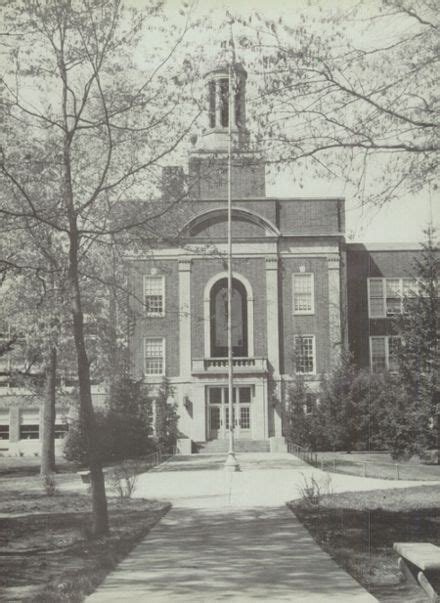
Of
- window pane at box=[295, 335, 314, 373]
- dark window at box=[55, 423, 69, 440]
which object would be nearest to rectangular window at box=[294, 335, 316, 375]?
window pane at box=[295, 335, 314, 373]

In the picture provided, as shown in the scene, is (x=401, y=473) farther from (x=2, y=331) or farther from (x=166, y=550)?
(x=166, y=550)

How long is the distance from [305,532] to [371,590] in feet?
13.8

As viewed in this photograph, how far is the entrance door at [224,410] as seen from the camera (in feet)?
142

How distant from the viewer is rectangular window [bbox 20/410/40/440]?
45125 mm

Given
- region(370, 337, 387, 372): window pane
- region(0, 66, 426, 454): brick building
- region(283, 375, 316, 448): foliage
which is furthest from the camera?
region(370, 337, 387, 372): window pane

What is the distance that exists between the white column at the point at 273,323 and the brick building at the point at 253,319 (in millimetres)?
56

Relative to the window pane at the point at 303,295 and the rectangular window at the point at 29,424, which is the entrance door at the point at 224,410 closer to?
the window pane at the point at 303,295

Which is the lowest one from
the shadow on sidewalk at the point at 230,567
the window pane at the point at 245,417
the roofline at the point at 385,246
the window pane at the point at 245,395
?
the shadow on sidewalk at the point at 230,567

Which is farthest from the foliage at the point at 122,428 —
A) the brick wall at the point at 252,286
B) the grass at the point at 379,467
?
the grass at the point at 379,467

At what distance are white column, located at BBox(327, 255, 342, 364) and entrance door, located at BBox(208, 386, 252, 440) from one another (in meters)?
5.29

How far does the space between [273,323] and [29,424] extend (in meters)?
15.2

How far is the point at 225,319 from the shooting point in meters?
47.8

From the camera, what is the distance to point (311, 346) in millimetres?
44438

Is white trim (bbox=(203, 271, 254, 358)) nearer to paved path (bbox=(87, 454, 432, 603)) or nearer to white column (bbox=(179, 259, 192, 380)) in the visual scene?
white column (bbox=(179, 259, 192, 380))
